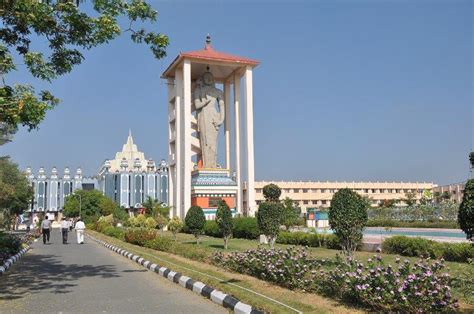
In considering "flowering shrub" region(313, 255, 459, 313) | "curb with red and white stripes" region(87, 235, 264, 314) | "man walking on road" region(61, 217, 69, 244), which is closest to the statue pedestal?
"man walking on road" region(61, 217, 69, 244)

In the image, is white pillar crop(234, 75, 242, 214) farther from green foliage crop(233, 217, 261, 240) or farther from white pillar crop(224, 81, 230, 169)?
green foliage crop(233, 217, 261, 240)

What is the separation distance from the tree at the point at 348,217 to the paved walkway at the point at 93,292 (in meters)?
3.79

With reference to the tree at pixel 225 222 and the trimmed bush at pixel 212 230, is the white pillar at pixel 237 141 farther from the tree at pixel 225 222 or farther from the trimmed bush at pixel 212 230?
the tree at pixel 225 222

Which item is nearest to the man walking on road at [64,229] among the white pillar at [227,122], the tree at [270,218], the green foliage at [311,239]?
the green foliage at [311,239]

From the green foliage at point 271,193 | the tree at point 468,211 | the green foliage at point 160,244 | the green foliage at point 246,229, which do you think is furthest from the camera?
the green foliage at point 246,229

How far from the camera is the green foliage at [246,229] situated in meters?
25.3

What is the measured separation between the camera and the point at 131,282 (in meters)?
10.6

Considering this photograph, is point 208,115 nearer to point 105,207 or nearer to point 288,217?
point 288,217

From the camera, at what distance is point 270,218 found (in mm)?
14352

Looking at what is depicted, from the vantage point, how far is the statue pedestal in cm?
3812

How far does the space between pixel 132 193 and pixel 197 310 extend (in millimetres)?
89734

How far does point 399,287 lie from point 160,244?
13.7m

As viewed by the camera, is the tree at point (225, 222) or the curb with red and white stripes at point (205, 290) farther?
the tree at point (225, 222)

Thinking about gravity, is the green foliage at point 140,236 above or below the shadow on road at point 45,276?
above
